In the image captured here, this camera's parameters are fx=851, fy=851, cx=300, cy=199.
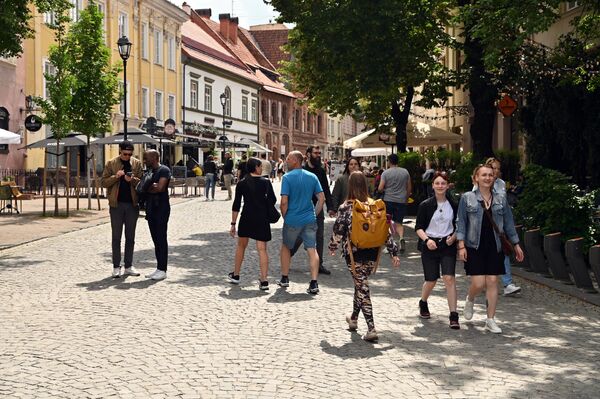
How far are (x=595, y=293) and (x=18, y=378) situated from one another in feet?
22.5

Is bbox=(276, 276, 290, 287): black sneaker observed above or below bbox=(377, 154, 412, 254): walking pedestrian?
below

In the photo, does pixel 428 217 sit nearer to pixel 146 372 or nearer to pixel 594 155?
pixel 146 372

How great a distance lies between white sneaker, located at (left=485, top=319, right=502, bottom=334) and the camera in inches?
308

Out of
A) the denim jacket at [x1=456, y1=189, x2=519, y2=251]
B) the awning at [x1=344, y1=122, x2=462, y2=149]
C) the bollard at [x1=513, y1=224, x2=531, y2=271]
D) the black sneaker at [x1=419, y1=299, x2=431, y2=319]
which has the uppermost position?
the awning at [x1=344, y1=122, x2=462, y2=149]

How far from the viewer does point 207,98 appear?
57.2 metres

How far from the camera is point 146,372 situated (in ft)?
20.2

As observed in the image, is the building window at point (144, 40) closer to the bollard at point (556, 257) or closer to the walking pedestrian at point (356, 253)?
the bollard at point (556, 257)

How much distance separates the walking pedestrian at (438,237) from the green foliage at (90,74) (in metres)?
17.7

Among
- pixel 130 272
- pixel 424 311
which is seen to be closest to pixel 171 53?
pixel 130 272

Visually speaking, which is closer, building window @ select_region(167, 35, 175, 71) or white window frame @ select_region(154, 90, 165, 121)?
white window frame @ select_region(154, 90, 165, 121)

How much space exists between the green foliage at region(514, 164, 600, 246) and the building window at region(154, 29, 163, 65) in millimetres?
38773

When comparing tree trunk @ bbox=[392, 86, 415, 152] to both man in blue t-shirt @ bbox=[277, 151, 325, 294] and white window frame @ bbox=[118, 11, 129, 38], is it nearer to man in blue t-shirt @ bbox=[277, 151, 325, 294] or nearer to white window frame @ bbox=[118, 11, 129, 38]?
man in blue t-shirt @ bbox=[277, 151, 325, 294]

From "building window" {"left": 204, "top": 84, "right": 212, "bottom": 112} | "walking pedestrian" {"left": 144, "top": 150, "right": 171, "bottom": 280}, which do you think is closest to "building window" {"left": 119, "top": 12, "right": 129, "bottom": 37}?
"building window" {"left": 204, "top": 84, "right": 212, "bottom": 112}

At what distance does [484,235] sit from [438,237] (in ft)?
1.60
